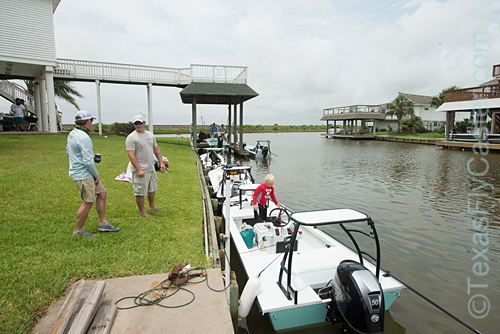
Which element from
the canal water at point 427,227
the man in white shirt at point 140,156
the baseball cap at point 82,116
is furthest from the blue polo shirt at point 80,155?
the canal water at point 427,227

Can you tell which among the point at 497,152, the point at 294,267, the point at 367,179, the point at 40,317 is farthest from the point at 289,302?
the point at 497,152

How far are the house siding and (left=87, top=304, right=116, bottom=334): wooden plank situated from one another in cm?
1885

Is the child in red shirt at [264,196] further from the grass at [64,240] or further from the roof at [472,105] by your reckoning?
the roof at [472,105]

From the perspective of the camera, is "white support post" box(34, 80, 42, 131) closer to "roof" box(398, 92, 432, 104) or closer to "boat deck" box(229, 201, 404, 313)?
"boat deck" box(229, 201, 404, 313)

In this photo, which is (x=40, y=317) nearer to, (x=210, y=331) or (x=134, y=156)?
(x=210, y=331)

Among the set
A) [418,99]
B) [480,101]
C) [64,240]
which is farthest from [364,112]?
[64,240]

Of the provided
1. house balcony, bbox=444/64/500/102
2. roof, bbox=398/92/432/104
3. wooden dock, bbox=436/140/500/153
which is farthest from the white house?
roof, bbox=398/92/432/104

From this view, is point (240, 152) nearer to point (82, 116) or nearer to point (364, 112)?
point (82, 116)

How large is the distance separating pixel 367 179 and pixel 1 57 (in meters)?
22.1

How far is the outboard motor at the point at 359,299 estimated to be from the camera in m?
3.30

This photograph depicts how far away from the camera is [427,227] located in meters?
8.63

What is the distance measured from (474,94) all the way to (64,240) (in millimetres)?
35406

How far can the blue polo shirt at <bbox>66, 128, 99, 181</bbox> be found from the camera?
4250 millimetres

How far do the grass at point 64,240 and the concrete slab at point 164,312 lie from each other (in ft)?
0.77
